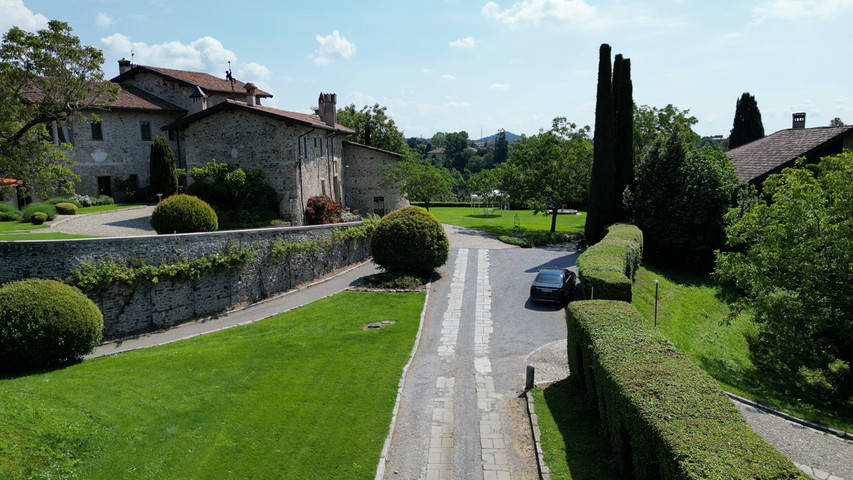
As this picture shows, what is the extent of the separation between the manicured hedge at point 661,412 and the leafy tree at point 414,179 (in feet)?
104

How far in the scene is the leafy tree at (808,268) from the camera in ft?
51.3

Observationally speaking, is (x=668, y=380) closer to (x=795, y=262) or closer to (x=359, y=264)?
(x=795, y=262)

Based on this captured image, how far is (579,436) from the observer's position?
11.0 metres

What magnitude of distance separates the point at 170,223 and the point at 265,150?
11194 mm

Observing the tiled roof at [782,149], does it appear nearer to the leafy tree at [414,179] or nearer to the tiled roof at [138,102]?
the leafy tree at [414,179]

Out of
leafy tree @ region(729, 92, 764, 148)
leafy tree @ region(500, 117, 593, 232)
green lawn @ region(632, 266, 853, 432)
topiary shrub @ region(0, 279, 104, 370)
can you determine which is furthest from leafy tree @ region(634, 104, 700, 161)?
topiary shrub @ region(0, 279, 104, 370)

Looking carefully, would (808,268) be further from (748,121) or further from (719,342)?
(748,121)

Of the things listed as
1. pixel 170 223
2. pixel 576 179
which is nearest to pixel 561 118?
pixel 576 179

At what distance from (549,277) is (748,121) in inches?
2076

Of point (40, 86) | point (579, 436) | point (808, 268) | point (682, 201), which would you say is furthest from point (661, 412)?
point (40, 86)

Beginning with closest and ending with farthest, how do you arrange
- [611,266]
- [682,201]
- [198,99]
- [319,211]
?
[611,266] < [682,201] < [319,211] < [198,99]

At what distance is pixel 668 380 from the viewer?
912cm

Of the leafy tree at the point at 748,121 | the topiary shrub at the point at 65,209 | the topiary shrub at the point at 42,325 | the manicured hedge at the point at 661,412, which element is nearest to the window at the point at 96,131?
the topiary shrub at the point at 65,209

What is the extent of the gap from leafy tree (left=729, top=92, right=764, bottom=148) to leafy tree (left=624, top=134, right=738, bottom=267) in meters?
36.5
